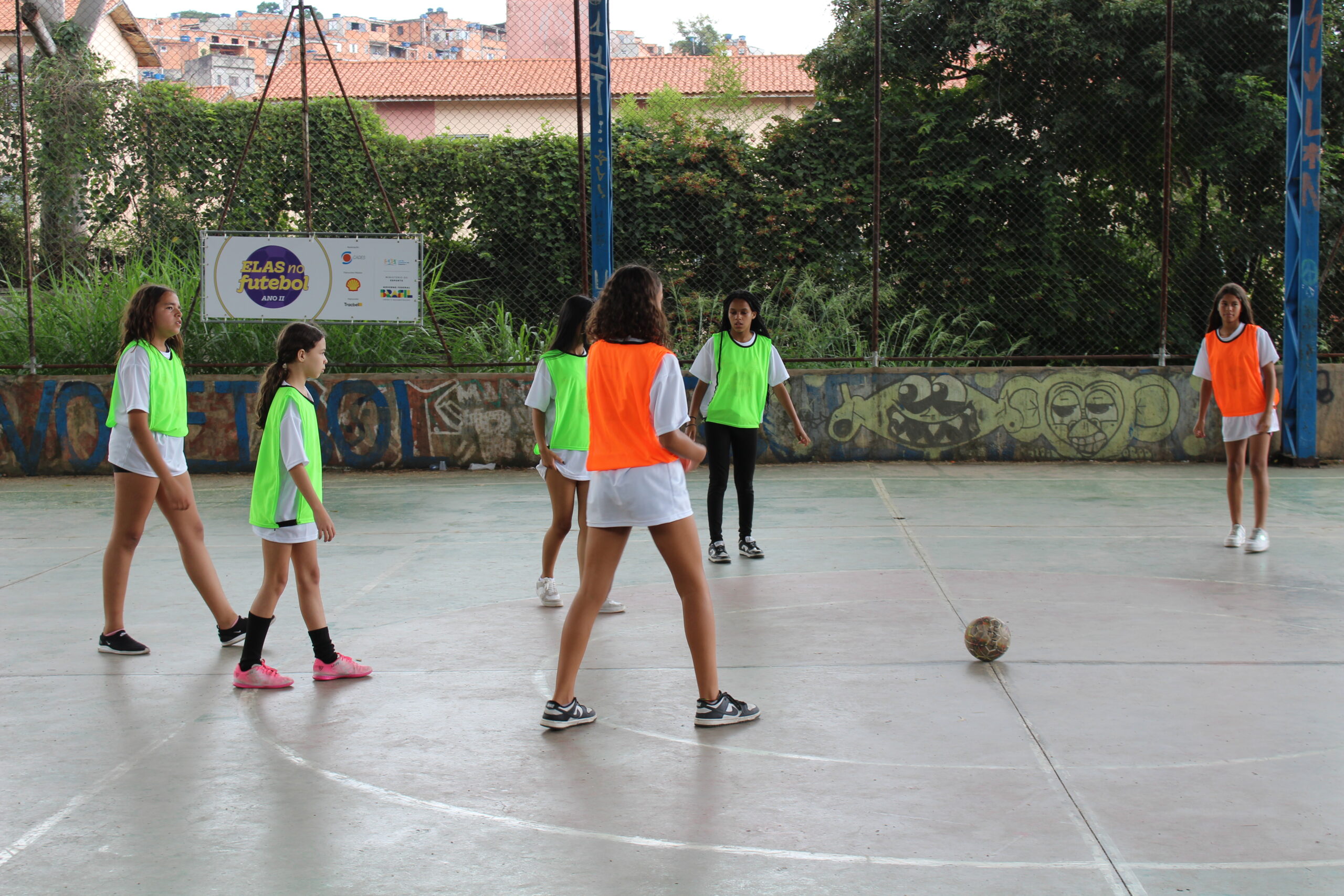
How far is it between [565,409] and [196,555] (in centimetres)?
187

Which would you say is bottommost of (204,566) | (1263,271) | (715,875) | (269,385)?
(715,875)

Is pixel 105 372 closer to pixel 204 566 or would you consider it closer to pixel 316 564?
pixel 204 566

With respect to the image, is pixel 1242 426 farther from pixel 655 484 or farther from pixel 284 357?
pixel 284 357

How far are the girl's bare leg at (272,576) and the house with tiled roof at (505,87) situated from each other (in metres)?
11.0

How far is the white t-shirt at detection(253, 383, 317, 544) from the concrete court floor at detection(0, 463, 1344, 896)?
0.65 m

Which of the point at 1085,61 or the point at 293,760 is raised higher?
the point at 1085,61

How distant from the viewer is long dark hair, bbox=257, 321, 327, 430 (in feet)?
15.1

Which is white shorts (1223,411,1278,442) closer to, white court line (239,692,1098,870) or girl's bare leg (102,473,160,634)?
white court line (239,692,1098,870)

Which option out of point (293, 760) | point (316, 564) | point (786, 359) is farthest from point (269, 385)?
point (786, 359)

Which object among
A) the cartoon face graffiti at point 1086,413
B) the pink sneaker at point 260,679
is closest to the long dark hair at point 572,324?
the pink sneaker at point 260,679

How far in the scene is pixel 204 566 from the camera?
524 centimetres

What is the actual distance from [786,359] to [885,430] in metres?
1.31

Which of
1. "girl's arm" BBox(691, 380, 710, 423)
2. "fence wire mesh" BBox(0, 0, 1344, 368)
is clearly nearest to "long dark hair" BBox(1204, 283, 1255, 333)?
"girl's arm" BBox(691, 380, 710, 423)

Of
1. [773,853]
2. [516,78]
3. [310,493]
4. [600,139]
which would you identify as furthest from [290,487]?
[516,78]
